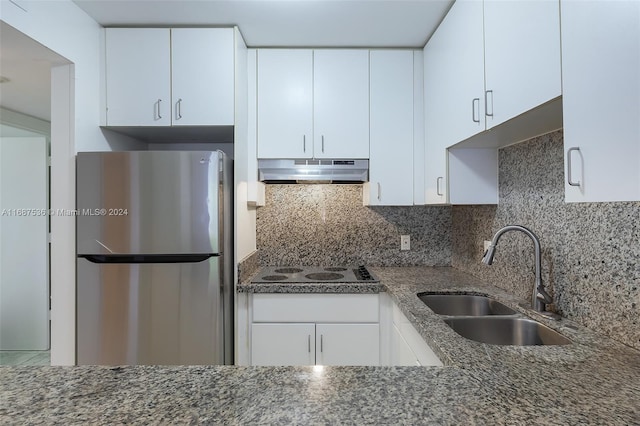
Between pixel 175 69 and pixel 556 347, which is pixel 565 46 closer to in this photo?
pixel 556 347

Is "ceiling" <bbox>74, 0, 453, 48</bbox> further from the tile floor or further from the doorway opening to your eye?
the tile floor

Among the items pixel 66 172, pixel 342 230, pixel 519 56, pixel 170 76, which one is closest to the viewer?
pixel 519 56

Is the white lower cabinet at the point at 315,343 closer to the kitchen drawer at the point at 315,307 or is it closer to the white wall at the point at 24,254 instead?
the kitchen drawer at the point at 315,307

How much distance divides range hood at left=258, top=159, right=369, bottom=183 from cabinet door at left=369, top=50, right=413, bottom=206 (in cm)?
13

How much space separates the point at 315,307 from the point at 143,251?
3.30 ft

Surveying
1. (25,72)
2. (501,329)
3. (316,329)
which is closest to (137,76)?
(25,72)

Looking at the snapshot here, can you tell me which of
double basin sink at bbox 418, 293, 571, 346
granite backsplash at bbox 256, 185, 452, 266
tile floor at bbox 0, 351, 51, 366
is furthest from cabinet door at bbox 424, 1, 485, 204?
tile floor at bbox 0, 351, 51, 366

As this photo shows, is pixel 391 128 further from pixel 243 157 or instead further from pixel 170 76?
pixel 170 76

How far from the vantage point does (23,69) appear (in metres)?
2.12

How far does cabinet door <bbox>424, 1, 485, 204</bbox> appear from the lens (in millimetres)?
1405

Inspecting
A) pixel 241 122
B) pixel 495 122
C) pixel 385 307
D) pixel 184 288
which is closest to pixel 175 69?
pixel 241 122

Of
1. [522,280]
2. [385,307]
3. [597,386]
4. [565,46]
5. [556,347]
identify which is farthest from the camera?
[385,307]

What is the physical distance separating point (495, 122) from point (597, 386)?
0.92m

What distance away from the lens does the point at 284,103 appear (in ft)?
7.08
